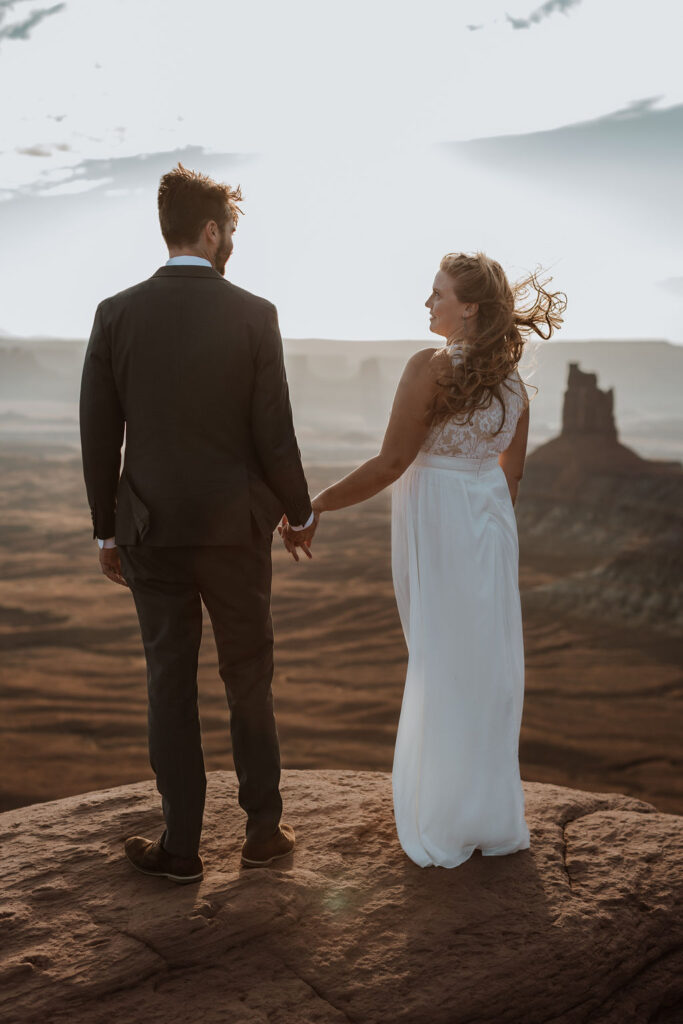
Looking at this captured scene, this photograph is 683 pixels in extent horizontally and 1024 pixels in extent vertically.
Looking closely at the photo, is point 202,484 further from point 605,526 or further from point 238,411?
point 605,526

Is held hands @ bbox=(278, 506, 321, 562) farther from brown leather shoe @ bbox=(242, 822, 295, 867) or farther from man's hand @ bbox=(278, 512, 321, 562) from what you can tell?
brown leather shoe @ bbox=(242, 822, 295, 867)

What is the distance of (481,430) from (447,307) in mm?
364

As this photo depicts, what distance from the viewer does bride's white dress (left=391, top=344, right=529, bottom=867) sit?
2.50m

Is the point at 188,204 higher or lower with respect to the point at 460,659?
higher

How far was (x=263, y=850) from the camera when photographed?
8.21 feet

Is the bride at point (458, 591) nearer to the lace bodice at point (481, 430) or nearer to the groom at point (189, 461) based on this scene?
the lace bodice at point (481, 430)

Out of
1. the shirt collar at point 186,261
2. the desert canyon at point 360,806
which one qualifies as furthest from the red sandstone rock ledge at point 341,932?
the shirt collar at point 186,261

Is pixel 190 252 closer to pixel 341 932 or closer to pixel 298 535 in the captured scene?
pixel 298 535

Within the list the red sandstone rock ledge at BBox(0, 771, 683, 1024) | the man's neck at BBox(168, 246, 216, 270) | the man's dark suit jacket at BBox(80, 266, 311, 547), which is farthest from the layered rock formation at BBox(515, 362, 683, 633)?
the man's neck at BBox(168, 246, 216, 270)

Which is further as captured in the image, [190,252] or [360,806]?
[360,806]

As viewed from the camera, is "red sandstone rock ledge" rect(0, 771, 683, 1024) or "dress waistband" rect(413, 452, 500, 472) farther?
"dress waistband" rect(413, 452, 500, 472)

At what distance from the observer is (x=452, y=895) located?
239 cm

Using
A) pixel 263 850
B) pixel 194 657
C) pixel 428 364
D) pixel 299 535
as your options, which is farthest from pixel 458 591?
pixel 263 850

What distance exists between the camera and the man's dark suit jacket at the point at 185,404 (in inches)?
84.7
